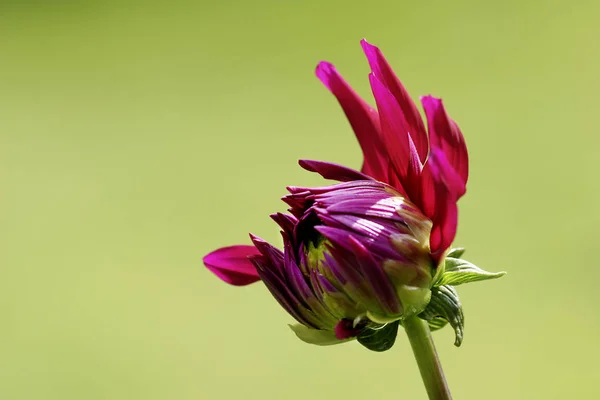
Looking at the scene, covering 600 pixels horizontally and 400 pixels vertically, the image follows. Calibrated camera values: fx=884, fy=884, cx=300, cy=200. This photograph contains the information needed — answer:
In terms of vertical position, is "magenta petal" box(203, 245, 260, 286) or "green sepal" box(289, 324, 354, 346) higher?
"magenta petal" box(203, 245, 260, 286)

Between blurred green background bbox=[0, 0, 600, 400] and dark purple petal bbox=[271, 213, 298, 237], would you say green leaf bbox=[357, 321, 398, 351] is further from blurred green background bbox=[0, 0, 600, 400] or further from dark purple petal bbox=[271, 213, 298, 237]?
blurred green background bbox=[0, 0, 600, 400]

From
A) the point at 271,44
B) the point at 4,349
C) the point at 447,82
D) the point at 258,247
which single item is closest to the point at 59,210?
the point at 4,349

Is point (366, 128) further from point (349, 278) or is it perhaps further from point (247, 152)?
point (247, 152)

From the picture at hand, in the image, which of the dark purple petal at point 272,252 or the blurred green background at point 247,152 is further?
the blurred green background at point 247,152

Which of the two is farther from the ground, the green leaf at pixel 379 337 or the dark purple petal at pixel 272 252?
the dark purple petal at pixel 272 252

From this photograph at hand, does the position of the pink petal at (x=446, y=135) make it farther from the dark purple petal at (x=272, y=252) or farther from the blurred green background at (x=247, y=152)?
the blurred green background at (x=247, y=152)

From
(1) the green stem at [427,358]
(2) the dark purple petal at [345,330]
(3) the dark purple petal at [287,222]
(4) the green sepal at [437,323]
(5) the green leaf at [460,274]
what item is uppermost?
(3) the dark purple petal at [287,222]

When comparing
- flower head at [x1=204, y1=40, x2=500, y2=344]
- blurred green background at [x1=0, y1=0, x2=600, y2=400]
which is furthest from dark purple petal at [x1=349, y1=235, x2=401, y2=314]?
blurred green background at [x1=0, y1=0, x2=600, y2=400]

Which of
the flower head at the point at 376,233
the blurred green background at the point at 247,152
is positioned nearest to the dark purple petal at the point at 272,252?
the flower head at the point at 376,233
